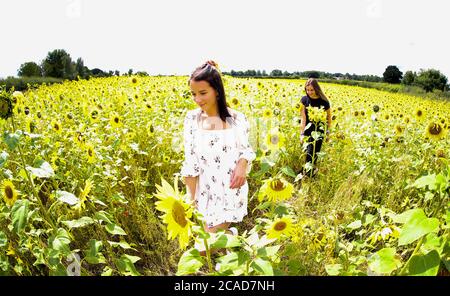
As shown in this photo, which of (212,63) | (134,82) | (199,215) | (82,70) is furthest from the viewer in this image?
(82,70)

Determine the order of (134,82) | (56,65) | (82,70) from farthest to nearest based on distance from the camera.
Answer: (82,70)
(56,65)
(134,82)

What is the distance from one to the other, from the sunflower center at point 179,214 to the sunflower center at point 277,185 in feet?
1.37

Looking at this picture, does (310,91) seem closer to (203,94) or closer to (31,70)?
(203,94)

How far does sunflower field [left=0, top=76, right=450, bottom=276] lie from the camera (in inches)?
31.8

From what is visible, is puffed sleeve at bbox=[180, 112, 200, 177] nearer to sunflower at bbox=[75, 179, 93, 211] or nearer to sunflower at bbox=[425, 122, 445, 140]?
sunflower at bbox=[75, 179, 93, 211]

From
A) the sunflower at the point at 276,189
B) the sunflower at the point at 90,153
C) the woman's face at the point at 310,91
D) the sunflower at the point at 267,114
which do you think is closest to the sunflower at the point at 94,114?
the sunflower at the point at 90,153

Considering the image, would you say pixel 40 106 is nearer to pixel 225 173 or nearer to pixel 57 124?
pixel 57 124

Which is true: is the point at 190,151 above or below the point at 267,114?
below

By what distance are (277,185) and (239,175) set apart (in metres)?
0.20

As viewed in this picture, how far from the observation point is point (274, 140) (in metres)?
1.76

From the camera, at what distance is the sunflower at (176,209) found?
30.6 inches

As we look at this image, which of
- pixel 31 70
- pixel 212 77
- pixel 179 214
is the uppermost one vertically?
pixel 31 70

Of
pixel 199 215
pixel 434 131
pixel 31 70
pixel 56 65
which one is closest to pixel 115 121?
pixel 199 215
